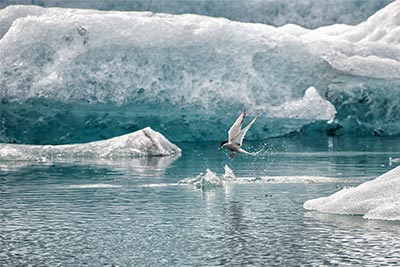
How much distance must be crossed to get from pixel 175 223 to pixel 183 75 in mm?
39690

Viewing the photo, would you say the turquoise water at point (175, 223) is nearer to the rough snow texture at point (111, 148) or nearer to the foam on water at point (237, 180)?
the foam on water at point (237, 180)

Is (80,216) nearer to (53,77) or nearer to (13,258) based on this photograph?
(13,258)

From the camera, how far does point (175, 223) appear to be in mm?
18828

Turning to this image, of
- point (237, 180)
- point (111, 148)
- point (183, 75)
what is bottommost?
point (237, 180)

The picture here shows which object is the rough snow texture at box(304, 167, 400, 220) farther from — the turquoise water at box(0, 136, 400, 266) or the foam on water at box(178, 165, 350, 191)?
the foam on water at box(178, 165, 350, 191)

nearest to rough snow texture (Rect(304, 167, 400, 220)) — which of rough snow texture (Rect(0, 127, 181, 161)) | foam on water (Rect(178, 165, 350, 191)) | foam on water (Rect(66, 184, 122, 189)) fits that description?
foam on water (Rect(178, 165, 350, 191))

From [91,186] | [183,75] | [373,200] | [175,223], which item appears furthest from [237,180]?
[183,75]

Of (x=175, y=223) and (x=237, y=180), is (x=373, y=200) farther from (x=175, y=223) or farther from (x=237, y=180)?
(x=237, y=180)

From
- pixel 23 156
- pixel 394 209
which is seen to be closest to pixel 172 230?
pixel 394 209

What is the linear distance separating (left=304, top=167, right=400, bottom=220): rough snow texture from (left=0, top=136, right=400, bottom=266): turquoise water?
29cm

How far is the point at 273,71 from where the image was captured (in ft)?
194

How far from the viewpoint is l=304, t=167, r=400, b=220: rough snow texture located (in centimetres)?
1808

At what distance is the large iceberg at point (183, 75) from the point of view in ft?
180

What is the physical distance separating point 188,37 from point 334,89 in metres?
10.1
